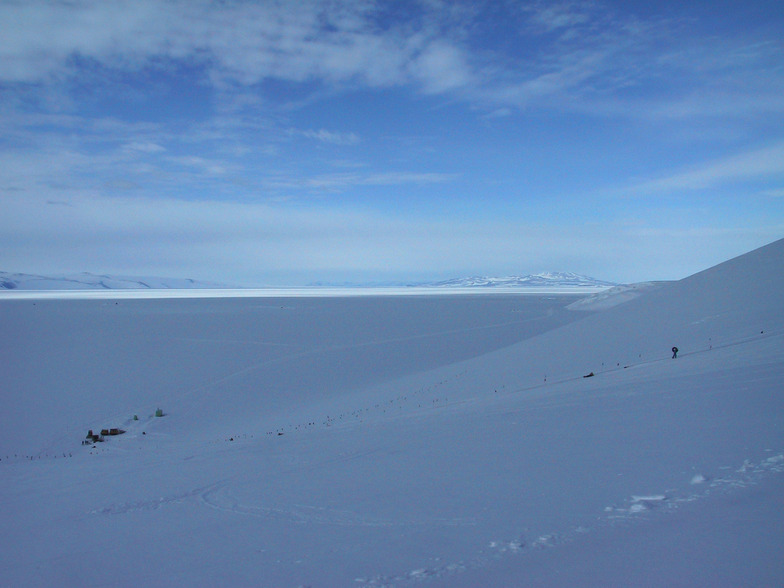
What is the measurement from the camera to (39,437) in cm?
1456

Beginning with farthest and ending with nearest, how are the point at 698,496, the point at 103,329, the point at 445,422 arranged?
1. the point at 103,329
2. the point at 445,422
3. the point at 698,496

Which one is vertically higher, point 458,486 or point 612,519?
point 612,519

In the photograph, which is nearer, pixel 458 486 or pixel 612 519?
pixel 612 519

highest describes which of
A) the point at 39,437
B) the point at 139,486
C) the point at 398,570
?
the point at 398,570

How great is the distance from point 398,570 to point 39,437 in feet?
49.1

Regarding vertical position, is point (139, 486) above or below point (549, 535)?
below

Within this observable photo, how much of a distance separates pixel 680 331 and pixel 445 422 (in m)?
11.3

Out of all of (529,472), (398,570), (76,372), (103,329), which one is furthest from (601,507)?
(103,329)

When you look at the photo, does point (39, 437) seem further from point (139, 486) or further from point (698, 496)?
point (698, 496)

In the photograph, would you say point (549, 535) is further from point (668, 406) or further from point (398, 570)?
point (668, 406)

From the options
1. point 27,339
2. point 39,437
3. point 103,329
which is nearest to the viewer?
point 39,437

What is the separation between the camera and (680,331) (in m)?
16.5

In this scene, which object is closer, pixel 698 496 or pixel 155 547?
pixel 698 496

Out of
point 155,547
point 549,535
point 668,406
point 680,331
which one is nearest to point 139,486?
point 155,547
